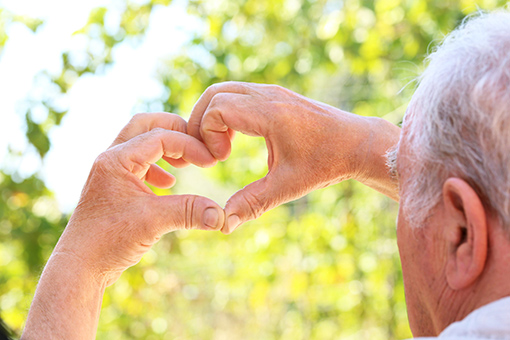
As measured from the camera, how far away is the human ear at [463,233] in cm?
78

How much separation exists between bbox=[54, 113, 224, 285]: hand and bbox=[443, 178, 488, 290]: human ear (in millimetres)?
505

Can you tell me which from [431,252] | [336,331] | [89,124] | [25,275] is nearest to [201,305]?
[336,331]

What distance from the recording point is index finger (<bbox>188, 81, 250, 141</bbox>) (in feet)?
4.14

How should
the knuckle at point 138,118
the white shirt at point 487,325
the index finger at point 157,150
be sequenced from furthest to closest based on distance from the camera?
the knuckle at point 138,118
the index finger at point 157,150
the white shirt at point 487,325

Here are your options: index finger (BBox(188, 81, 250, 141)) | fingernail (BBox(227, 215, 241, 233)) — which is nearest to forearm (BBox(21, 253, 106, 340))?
fingernail (BBox(227, 215, 241, 233))

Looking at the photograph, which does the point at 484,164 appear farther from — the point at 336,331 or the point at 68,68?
the point at 336,331

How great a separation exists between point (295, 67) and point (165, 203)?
1.89 metres

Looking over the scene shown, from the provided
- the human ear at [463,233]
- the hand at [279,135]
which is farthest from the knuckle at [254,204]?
the human ear at [463,233]

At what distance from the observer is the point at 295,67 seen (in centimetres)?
290

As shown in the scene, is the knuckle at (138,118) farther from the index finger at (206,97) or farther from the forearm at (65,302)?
the forearm at (65,302)

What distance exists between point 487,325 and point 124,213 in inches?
29.3

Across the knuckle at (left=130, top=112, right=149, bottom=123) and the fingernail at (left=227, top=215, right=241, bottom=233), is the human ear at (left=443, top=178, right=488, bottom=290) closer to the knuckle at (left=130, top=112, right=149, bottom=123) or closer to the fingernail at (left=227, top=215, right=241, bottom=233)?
the fingernail at (left=227, top=215, right=241, bottom=233)

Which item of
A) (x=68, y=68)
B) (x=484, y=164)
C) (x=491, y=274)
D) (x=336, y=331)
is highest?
(x=68, y=68)

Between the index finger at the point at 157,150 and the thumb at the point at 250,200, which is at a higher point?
the index finger at the point at 157,150
